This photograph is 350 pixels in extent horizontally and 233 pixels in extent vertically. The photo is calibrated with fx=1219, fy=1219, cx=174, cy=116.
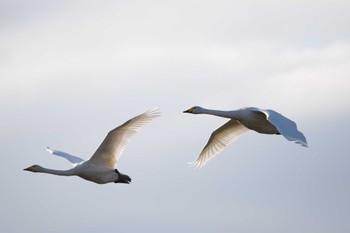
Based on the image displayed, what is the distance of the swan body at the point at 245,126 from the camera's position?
29.5m

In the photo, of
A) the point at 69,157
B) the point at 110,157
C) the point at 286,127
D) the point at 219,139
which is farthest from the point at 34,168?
the point at 286,127

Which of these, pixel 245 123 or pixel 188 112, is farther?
pixel 188 112

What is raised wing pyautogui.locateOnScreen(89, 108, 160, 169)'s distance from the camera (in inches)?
1351

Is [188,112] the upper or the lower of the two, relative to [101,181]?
upper

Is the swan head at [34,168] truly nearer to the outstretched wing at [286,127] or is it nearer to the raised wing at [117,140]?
the raised wing at [117,140]

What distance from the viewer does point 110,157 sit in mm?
34688

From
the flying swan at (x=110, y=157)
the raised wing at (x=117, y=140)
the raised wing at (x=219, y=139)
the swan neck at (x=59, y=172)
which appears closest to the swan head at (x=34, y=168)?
the swan neck at (x=59, y=172)

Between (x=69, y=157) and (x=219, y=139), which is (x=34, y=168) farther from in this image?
(x=219, y=139)

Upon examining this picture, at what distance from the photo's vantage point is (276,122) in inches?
1187

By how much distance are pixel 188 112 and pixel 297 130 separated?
260 inches

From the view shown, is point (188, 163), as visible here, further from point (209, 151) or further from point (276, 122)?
point (276, 122)

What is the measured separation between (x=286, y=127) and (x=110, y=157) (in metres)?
6.81

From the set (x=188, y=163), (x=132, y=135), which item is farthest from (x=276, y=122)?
(x=188, y=163)

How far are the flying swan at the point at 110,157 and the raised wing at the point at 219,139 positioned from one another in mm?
3720
